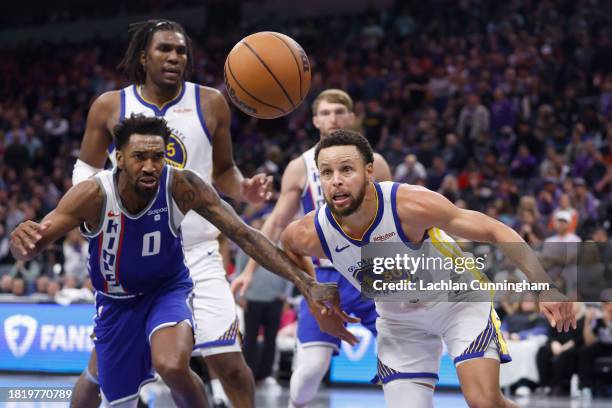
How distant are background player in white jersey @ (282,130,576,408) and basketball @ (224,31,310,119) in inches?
30.7

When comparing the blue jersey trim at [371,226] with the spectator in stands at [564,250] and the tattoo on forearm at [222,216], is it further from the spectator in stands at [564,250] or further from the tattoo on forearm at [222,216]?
the spectator in stands at [564,250]

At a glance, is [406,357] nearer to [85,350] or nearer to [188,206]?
[188,206]

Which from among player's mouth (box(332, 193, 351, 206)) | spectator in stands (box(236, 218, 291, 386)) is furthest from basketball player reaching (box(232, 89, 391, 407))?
spectator in stands (box(236, 218, 291, 386))

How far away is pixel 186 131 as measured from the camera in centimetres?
548

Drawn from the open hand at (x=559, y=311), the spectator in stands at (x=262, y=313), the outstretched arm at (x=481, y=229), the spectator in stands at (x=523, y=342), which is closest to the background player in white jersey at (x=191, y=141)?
the outstretched arm at (x=481, y=229)

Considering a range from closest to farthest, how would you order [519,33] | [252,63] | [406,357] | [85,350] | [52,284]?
[406,357]
[252,63]
[85,350]
[52,284]
[519,33]

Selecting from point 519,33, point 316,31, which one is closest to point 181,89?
point 519,33

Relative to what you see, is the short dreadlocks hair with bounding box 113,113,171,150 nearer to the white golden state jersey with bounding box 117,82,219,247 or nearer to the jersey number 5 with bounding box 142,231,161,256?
the jersey number 5 with bounding box 142,231,161,256

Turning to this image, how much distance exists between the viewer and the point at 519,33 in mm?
17234

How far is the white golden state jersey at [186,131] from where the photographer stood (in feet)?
17.9

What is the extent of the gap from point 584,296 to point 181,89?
5.08 metres

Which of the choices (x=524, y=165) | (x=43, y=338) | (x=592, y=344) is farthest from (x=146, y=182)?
(x=524, y=165)

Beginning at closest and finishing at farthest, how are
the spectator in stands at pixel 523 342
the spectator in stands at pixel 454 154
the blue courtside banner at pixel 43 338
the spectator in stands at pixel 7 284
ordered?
the spectator in stands at pixel 523 342, the blue courtside banner at pixel 43 338, the spectator in stands at pixel 7 284, the spectator in stands at pixel 454 154

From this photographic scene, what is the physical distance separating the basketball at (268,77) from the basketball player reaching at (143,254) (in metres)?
0.77
